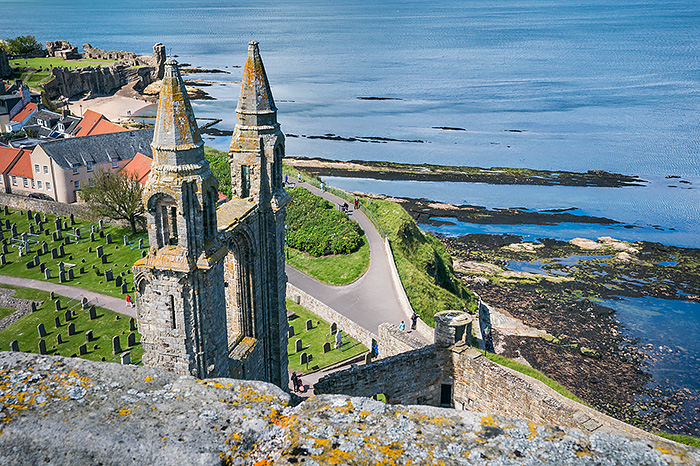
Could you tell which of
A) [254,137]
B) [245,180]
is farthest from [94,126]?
[254,137]

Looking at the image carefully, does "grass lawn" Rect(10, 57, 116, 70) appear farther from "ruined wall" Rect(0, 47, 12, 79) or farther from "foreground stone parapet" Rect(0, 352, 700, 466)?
"foreground stone parapet" Rect(0, 352, 700, 466)

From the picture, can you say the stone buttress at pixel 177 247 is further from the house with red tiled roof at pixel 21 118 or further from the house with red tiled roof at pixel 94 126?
the house with red tiled roof at pixel 21 118

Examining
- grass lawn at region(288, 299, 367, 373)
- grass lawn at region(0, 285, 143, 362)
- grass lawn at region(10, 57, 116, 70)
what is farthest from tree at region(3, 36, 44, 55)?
grass lawn at region(288, 299, 367, 373)

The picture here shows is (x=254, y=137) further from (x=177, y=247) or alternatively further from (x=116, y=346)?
(x=116, y=346)

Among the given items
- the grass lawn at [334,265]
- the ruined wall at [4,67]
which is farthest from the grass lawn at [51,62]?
the grass lawn at [334,265]

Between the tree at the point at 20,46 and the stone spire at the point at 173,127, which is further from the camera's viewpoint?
the tree at the point at 20,46

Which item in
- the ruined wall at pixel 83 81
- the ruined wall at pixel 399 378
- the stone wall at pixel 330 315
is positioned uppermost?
the ruined wall at pixel 83 81
